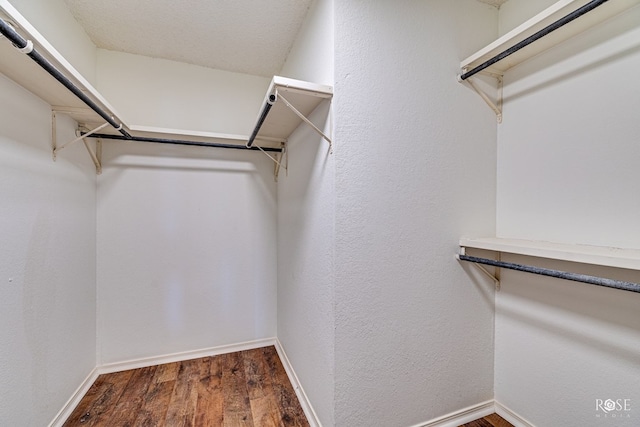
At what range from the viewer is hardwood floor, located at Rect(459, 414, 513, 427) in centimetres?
155

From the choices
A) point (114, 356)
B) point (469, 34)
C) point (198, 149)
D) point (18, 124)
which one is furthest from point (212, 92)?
point (114, 356)

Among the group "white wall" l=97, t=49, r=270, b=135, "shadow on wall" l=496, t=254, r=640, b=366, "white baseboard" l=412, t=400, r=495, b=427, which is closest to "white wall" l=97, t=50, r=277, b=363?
"white wall" l=97, t=49, r=270, b=135


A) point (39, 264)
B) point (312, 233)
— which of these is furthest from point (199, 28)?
point (39, 264)

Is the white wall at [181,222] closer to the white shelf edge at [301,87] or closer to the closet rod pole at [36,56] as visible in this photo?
the closet rod pole at [36,56]

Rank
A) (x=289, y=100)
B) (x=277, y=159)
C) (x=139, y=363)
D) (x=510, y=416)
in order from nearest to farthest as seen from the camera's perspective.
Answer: (x=289, y=100) < (x=510, y=416) < (x=139, y=363) < (x=277, y=159)

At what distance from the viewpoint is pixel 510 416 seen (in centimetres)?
157

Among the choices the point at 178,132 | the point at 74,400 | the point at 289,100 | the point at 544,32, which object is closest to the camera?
the point at 544,32

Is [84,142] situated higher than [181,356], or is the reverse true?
[84,142]

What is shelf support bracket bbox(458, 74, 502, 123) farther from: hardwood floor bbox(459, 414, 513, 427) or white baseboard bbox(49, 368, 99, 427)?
white baseboard bbox(49, 368, 99, 427)

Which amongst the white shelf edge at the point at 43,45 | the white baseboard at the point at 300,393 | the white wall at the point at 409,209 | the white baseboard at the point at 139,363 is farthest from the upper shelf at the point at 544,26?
the white baseboard at the point at 139,363

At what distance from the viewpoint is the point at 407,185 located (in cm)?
145

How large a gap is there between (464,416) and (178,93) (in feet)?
10.3

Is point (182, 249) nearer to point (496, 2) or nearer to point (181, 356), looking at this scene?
point (181, 356)

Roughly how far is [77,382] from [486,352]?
8.90ft
